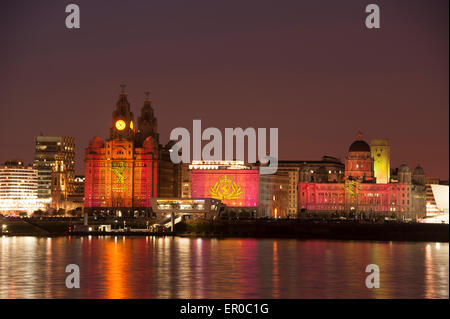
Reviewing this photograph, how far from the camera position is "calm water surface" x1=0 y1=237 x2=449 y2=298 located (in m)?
88.6

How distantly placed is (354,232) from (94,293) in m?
120

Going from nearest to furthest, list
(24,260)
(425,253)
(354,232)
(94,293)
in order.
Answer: (94,293)
(24,260)
(425,253)
(354,232)

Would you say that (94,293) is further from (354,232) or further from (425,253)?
(354,232)

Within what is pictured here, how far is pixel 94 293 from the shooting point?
86375 mm

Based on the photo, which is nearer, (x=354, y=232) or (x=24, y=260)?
(x=24, y=260)

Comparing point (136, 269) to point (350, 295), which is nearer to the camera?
point (350, 295)

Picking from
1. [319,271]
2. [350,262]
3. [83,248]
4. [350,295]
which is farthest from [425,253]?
[350,295]

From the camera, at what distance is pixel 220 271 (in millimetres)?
108438

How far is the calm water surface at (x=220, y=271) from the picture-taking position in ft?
291
